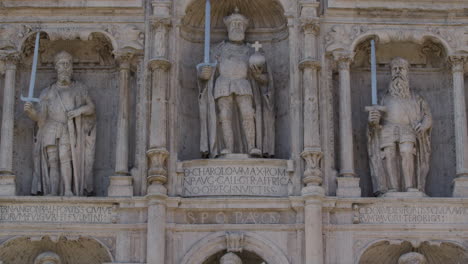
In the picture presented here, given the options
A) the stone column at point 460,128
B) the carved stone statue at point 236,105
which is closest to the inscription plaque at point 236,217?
the carved stone statue at point 236,105

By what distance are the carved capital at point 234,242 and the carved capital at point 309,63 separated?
9.54ft

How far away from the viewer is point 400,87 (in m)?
19.7

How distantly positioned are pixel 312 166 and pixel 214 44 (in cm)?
303

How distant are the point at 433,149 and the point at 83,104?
18.6 feet

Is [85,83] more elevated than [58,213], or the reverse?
[85,83]

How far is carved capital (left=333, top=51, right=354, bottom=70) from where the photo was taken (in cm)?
1970

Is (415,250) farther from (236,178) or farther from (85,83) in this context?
(85,83)

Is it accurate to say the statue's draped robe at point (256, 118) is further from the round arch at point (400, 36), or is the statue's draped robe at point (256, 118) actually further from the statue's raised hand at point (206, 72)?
the round arch at point (400, 36)

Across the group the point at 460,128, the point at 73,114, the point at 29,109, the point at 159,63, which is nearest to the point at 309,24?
the point at 159,63

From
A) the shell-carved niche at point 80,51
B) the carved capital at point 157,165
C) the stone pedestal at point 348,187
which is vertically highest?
the shell-carved niche at point 80,51

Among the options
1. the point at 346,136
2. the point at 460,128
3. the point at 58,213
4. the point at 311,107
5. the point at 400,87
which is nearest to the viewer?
the point at 58,213

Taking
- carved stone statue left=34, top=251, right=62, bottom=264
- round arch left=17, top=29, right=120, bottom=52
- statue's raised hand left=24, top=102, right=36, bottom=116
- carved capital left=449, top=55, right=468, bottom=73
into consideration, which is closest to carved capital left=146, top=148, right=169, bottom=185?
carved stone statue left=34, top=251, right=62, bottom=264

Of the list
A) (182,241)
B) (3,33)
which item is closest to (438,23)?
(182,241)

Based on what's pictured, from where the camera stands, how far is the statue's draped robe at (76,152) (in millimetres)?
19219
